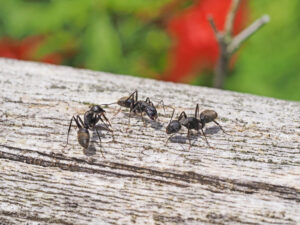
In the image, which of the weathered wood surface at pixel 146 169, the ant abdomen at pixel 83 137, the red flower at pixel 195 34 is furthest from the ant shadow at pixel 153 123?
the red flower at pixel 195 34

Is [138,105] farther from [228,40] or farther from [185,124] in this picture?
[228,40]

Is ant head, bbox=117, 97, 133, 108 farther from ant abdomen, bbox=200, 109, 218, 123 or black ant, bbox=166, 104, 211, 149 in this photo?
ant abdomen, bbox=200, 109, 218, 123

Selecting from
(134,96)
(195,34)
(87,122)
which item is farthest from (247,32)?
(87,122)

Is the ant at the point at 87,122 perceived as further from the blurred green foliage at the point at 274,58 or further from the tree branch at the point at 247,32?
the blurred green foliage at the point at 274,58

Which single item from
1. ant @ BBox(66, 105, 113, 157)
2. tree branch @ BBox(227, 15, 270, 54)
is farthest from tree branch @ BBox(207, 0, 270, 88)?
ant @ BBox(66, 105, 113, 157)

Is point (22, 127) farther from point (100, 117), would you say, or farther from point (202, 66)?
point (202, 66)

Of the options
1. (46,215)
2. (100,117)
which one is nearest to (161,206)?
(46,215)
